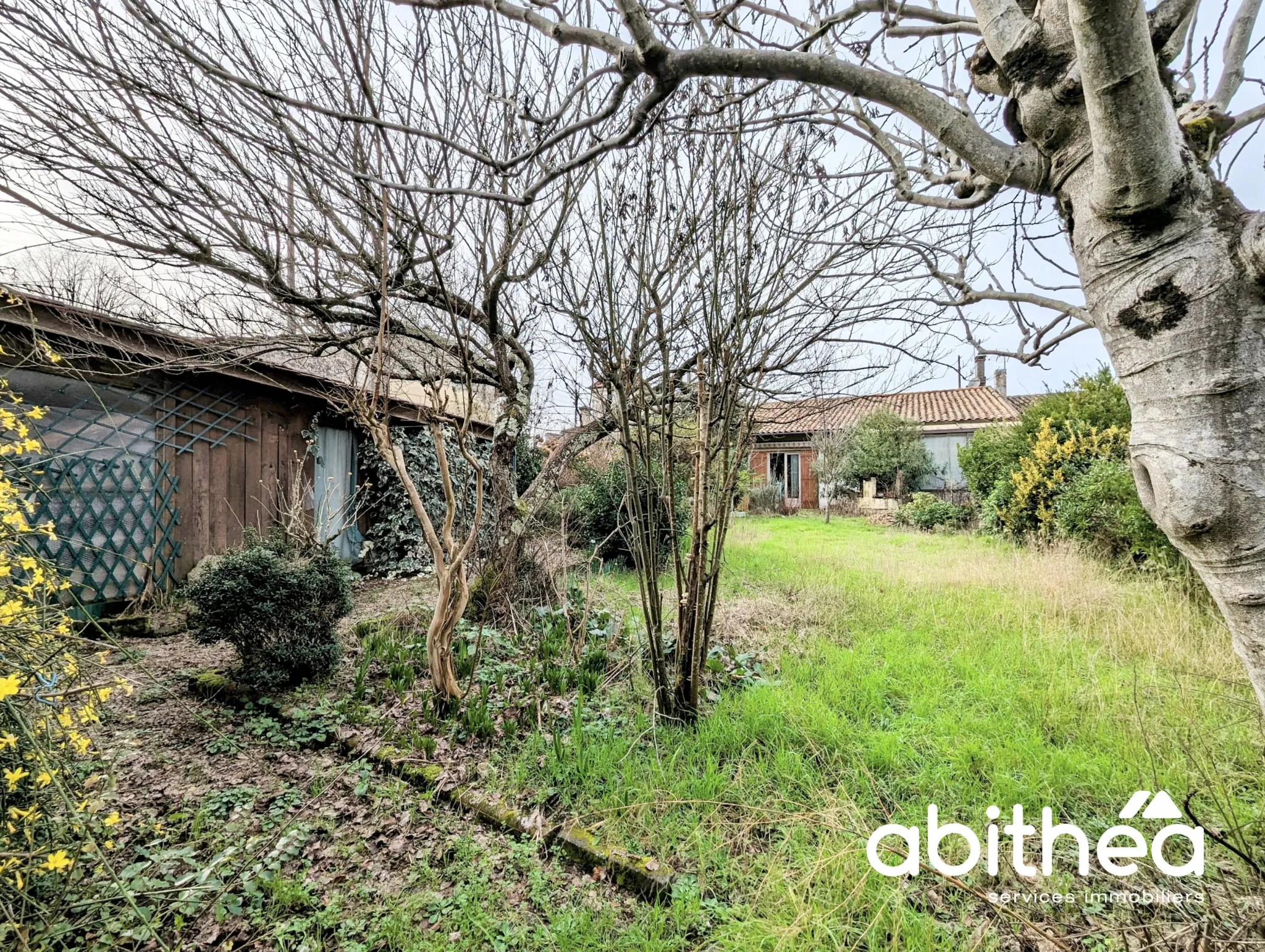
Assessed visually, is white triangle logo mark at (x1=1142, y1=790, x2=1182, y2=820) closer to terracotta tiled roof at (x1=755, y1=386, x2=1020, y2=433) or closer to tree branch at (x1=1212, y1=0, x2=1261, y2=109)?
tree branch at (x1=1212, y1=0, x2=1261, y2=109)

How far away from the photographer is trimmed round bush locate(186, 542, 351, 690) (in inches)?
126

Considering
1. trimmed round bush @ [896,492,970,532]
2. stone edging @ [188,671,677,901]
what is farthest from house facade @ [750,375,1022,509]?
stone edging @ [188,671,677,901]

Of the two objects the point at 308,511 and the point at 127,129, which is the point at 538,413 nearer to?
the point at 308,511

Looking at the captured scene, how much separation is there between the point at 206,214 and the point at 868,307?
16.2 feet

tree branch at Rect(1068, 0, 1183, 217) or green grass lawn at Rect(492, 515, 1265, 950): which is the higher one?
tree branch at Rect(1068, 0, 1183, 217)

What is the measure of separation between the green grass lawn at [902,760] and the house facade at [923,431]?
11241mm

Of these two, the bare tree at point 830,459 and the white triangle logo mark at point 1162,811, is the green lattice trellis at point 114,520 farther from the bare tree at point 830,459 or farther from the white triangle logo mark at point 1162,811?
the bare tree at point 830,459

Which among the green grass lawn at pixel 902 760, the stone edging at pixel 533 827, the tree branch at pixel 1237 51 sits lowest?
the stone edging at pixel 533 827

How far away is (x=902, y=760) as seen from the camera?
246cm

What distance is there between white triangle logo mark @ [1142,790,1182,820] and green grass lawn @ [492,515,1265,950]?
0.09 m

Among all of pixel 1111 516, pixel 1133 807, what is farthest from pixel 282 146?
pixel 1111 516

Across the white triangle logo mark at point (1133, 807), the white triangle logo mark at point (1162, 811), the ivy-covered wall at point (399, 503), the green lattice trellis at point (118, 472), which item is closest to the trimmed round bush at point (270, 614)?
the green lattice trellis at point (118, 472)

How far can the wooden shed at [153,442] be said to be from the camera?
4.35 metres

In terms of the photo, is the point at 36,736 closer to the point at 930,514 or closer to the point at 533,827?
the point at 533,827
